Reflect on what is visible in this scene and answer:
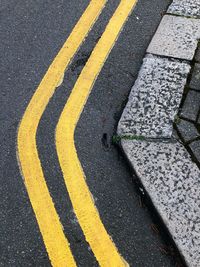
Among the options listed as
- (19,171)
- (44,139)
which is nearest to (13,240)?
(19,171)

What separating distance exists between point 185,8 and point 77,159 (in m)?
1.95

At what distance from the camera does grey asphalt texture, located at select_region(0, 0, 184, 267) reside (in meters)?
2.51

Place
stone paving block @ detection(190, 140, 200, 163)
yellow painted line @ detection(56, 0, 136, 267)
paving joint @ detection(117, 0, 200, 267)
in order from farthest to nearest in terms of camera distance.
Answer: stone paving block @ detection(190, 140, 200, 163) → paving joint @ detection(117, 0, 200, 267) → yellow painted line @ detection(56, 0, 136, 267)

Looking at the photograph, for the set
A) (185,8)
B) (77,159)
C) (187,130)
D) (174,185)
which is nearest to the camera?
(174,185)

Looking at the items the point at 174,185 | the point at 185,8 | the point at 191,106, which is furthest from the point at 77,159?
the point at 185,8

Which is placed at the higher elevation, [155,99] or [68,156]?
[155,99]

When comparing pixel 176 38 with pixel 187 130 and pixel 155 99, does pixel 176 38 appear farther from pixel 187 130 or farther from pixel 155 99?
pixel 187 130

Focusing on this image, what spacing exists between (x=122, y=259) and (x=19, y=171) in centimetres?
87

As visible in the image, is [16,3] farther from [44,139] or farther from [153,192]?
[153,192]

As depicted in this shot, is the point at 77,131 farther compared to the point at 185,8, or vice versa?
the point at 185,8

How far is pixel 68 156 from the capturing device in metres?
2.92

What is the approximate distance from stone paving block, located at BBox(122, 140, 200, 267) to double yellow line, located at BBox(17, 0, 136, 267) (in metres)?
0.34

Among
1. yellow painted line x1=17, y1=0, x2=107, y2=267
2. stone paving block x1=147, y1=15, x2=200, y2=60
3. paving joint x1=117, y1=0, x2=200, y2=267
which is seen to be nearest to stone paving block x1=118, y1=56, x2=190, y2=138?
paving joint x1=117, y1=0, x2=200, y2=267

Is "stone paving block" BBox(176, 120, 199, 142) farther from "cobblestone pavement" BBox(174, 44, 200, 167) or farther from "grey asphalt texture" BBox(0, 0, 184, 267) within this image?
"grey asphalt texture" BBox(0, 0, 184, 267)
